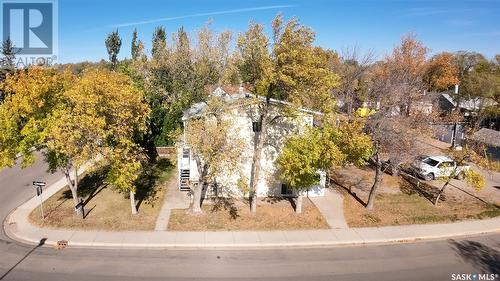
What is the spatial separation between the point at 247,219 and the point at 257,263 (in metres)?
4.34

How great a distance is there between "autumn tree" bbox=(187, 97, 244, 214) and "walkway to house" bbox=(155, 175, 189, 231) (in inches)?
78.3

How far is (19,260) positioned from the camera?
1588cm

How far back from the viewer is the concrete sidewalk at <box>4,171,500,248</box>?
17.5m

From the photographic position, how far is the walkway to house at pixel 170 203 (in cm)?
1961

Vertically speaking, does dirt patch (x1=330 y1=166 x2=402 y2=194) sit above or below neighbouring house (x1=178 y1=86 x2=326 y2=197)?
below

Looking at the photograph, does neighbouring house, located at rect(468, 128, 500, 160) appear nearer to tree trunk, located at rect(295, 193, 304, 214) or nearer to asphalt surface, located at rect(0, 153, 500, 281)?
asphalt surface, located at rect(0, 153, 500, 281)

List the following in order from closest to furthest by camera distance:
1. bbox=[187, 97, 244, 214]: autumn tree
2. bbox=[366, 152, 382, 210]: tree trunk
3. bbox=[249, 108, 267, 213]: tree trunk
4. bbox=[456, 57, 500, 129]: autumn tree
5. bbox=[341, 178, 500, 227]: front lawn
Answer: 1. bbox=[187, 97, 244, 214]: autumn tree
2. bbox=[249, 108, 267, 213]: tree trunk
3. bbox=[341, 178, 500, 227]: front lawn
4. bbox=[366, 152, 382, 210]: tree trunk
5. bbox=[456, 57, 500, 129]: autumn tree

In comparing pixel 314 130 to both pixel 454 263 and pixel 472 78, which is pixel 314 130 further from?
pixel 472 78

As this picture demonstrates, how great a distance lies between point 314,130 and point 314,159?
1.83 m

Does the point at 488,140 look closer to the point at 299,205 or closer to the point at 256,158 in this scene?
the point at 299,205

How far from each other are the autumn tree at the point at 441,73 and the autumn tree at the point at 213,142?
154 ft

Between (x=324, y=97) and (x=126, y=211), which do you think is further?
(x=126, y=211)

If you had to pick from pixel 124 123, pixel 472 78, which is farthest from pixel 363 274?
pixel 472 78

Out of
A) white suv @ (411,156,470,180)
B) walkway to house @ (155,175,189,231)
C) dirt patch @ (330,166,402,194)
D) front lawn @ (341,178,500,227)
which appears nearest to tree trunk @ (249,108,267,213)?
walkway to house @ (155,175,189,231)
